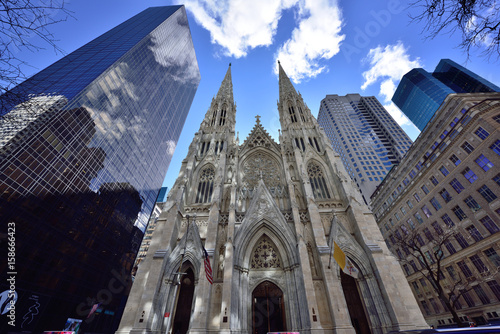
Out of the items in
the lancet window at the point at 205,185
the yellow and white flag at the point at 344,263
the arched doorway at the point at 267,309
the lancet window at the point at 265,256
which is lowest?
the arched doorway at the point at 267,309

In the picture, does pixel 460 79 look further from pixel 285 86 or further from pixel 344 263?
pixel 344 263

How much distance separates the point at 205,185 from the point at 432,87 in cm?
8423

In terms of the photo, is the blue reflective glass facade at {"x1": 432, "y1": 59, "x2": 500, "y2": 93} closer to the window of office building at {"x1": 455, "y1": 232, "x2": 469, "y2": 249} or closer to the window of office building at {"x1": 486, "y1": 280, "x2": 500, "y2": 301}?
the window of office building at {"x1": 455, "y1": 232, "x2": 469, "y2": 249}

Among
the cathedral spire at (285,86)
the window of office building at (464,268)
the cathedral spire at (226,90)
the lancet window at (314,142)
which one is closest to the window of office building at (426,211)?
the window of office building at (464,268)

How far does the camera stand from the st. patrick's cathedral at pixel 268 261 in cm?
1362

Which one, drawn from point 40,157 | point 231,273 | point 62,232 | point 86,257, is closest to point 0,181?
point 40,157

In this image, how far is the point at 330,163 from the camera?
2255cm

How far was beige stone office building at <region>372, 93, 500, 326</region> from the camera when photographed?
20.6 m

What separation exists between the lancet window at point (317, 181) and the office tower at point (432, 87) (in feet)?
213

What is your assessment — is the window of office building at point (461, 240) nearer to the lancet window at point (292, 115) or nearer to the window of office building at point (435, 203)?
the window of office building at point (435, 203)

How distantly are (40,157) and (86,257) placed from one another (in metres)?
14.3

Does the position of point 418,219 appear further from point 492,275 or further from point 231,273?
A: point 231,273

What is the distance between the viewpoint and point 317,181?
73.3 ft

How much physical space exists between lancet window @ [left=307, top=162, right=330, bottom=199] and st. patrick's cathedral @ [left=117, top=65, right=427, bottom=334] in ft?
0.35
